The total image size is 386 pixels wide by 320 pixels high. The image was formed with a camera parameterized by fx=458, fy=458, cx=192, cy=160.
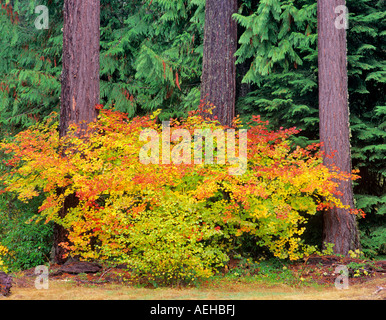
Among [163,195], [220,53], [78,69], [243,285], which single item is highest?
[220,53]

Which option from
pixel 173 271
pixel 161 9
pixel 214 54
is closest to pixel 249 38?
pixel 214 54

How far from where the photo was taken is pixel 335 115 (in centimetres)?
867

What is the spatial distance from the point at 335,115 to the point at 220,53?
296 centimetres

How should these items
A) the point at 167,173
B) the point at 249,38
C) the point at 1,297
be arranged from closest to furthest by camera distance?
the point at 1,297 → the point at 167,173 → the point at 249,38

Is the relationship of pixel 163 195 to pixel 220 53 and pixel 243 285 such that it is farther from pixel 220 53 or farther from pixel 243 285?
pixel 220 53

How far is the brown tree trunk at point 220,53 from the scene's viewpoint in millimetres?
9984

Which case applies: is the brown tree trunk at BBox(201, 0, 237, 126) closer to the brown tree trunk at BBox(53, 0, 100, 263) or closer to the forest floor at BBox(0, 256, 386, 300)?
the brown tree trunk at BBox(53, 0, 100, 263)

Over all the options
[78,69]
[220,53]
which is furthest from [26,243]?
[220,53]

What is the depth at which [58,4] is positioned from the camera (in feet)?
41.3

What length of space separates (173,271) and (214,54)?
209 inches

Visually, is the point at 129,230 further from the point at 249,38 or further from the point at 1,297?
the point at 249,38

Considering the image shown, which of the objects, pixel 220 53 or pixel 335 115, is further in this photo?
pixel 220 53

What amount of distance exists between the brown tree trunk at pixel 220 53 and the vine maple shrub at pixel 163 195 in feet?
6.41

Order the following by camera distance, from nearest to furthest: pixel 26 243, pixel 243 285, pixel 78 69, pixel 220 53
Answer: pixel 243 285 → pixel 78 69 → pixel 26 243 → pixel 220 53
